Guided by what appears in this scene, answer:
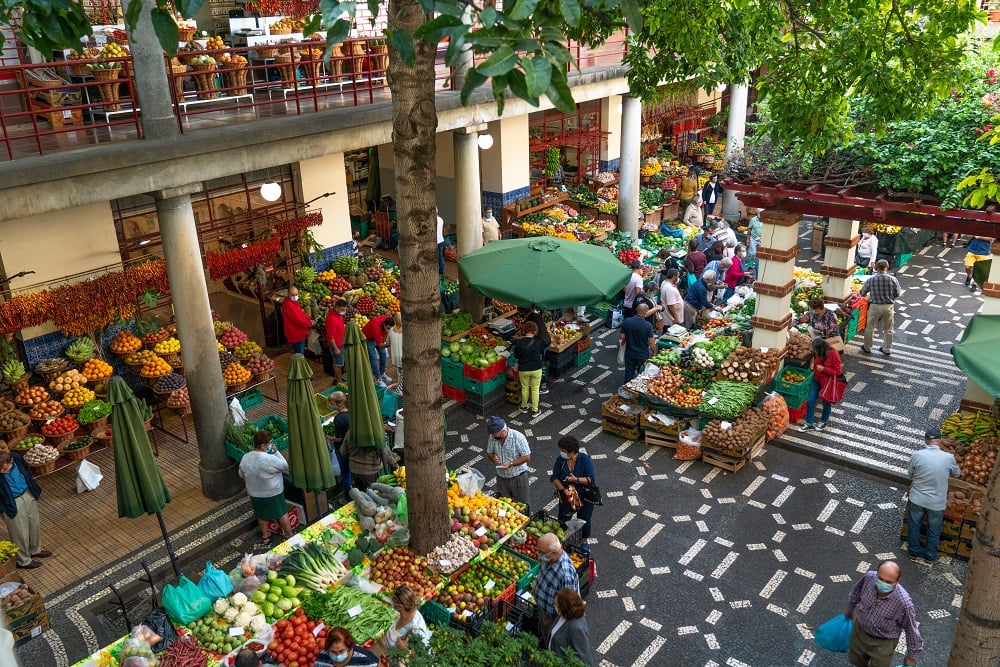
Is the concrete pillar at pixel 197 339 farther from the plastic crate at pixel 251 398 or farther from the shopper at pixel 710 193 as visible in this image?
the shopper at pixel 710 193

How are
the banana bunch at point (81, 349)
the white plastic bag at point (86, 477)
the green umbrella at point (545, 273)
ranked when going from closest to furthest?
the white plastic bag at point (86, 477) → the green umbrella at point (545, 273) → the banana bunch at point (81, 349)

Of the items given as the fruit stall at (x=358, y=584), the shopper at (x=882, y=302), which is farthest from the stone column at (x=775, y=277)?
the fruit stall at (x=358, y=584)

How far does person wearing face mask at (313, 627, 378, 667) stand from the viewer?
6223 mm

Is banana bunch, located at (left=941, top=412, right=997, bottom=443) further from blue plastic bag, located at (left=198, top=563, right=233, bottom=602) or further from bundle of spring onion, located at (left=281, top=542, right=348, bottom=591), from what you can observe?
blue plastic bag, located at (left=198, top=563, right=233, bottom=602)

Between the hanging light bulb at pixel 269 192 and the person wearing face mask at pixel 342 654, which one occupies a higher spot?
the hanging light bulb at pixel 269 192

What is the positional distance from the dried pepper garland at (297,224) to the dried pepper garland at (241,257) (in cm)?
31

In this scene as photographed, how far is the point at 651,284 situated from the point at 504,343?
3465mm

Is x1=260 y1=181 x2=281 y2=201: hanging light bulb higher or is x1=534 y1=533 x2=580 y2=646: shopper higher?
x1=260 y1=181 x2=281 y2=201: hanging light bulb

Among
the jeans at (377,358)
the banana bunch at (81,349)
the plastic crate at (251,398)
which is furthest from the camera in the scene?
the jeans at (377,358)

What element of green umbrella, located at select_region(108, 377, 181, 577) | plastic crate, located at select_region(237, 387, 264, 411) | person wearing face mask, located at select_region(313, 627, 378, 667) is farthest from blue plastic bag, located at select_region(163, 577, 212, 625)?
plastic crate, located at select_region(237, 387, 264, 411)

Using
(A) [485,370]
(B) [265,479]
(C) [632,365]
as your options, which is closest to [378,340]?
(A) [485,370]

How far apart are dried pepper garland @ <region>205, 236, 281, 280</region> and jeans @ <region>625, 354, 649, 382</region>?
623 cm

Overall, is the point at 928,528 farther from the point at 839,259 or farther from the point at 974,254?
the point at 974,254

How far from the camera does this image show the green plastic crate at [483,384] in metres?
12.6
